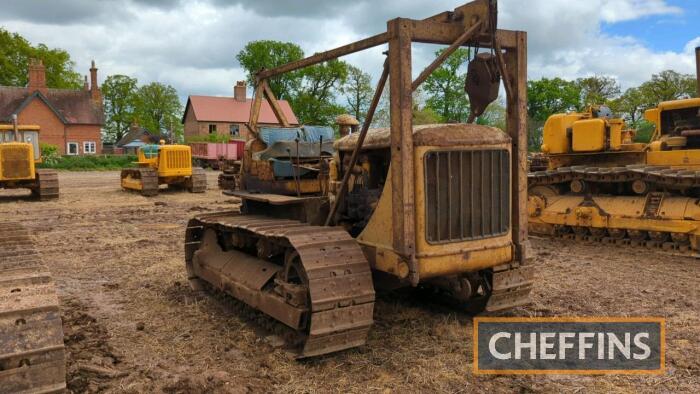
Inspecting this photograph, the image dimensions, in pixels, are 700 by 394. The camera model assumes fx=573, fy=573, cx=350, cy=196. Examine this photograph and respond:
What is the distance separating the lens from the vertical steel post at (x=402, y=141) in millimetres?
4363

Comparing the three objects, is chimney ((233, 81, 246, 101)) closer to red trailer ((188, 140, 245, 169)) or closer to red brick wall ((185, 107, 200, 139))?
red brick wall ((185, 107, 200, 139))

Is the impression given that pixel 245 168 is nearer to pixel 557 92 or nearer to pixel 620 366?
pixel 620 366

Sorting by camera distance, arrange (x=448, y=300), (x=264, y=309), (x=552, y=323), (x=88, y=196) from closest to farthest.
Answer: (x=264, y=309) → (x=552, y=323) → (x=448, y=300) → (x=88, y=196)

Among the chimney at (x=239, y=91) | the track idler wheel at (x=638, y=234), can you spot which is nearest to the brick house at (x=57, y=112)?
the chimney at (x=239, y=91)

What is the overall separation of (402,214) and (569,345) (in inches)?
80.0

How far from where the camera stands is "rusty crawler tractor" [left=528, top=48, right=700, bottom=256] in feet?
30.3

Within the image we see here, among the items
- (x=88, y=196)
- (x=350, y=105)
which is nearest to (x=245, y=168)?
(x=88, y=196)

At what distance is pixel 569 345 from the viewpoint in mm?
5078

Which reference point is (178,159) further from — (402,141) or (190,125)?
(190,125)

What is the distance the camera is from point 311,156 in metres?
6.45

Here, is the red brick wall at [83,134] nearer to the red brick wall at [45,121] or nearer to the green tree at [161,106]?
the red brick wall at [45,121]

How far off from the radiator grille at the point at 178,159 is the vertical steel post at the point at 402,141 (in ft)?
61.3

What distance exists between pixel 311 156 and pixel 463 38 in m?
2.43

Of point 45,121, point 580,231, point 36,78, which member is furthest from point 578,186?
point 36,78
